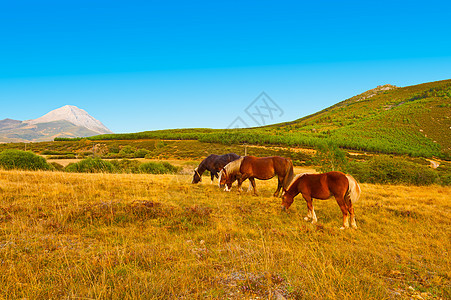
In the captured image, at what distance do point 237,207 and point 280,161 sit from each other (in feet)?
11.2

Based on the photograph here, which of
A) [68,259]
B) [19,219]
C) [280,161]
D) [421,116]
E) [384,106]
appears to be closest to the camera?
[68,259]

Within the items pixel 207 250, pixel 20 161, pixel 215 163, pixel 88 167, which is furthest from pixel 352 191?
pixel 20 161

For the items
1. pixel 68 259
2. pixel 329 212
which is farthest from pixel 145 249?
pixel 329 212

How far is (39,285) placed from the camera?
289cm

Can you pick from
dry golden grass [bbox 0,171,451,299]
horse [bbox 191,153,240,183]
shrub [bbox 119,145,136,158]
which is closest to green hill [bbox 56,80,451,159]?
shrub [bbox 119,145,136,158]

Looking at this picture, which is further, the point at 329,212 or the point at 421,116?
the point at 421,116

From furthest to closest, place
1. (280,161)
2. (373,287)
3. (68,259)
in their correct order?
(280,161) < (68,259) < (373,287)

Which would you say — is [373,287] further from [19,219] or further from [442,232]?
[19,219]

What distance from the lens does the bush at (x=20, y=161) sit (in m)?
16.3

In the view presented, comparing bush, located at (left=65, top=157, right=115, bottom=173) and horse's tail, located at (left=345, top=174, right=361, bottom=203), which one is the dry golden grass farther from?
bush, located at (left=65, top=157, right=115, bottom=173)

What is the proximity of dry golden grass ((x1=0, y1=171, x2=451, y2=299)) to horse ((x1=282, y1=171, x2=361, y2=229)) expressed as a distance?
1.95ft

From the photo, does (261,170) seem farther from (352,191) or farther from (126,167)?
(126,167)

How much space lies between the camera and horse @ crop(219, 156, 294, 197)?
10055mm

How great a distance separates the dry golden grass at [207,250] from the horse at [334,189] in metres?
0.59
